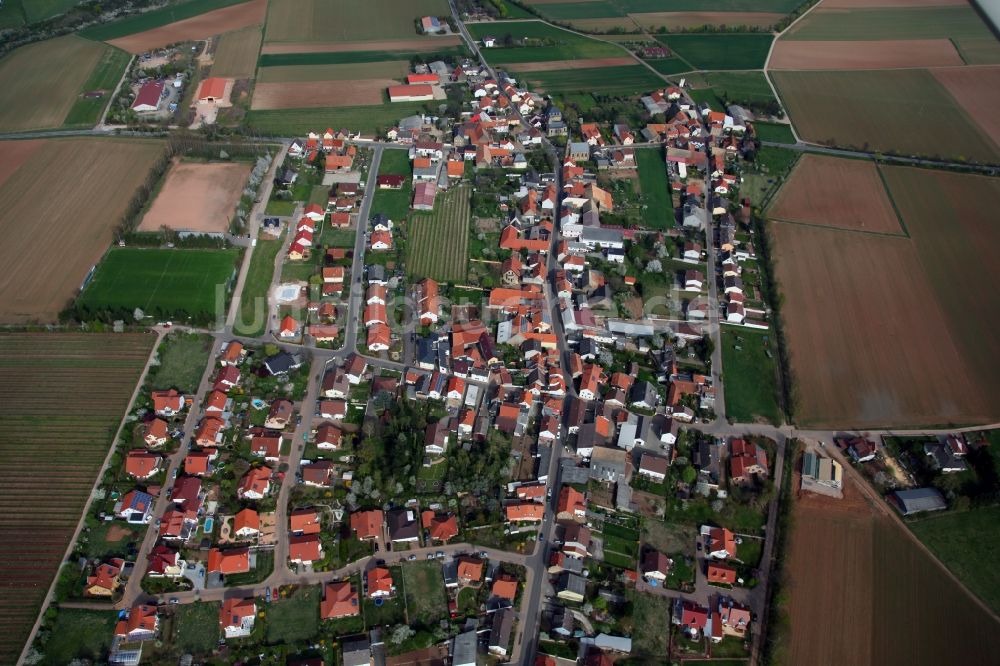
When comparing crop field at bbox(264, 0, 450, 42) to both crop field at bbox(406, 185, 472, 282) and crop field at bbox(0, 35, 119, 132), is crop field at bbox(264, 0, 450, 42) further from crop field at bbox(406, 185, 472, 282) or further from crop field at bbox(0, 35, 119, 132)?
crop field at bbox(406, 185, 472, 282)

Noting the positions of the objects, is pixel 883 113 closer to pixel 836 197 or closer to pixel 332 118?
pixel 836 197

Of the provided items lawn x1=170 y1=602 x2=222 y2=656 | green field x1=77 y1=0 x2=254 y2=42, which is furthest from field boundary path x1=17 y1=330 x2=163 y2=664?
green field x1=77 y1=0 x2=254 y2=42

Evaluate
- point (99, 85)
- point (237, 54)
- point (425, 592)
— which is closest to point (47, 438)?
point (425, 592)

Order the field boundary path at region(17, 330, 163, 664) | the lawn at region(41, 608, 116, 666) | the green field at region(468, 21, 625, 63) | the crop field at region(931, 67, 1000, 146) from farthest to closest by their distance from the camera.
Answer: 1. the green field at region(468, 21, 625, 63)
2. the crop field at region(931, 67, 1000, 146)
3. the field boundary path at region(17, 330, 163, 664)
4. the lawn at region(41, 608, 116, 666)

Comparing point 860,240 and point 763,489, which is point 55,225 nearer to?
point 763,489

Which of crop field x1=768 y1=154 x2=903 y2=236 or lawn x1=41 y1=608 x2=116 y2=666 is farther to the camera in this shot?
crop field x1=768 y1=154 x2=903 y2=236

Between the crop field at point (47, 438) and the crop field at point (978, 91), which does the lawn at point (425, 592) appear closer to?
the crop field at point (47, 438)

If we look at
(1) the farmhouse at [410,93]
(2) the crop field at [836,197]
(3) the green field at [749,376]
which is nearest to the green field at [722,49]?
(2) the crop field at [836,197]
